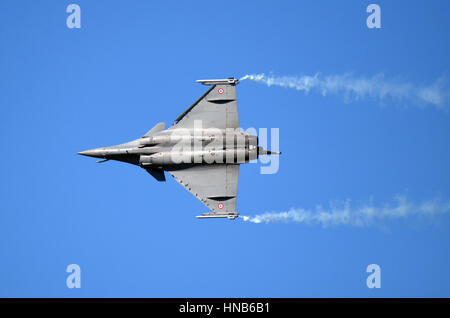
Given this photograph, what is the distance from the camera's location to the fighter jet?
5075 cm

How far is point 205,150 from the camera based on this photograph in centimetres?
5088

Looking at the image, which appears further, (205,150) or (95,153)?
(95,153)

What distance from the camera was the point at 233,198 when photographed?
5144 centimetres

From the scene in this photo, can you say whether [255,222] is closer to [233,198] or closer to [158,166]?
[233,198]

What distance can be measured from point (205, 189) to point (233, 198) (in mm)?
1681

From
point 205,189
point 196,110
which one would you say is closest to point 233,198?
point 205,189

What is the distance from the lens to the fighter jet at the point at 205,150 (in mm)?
50750

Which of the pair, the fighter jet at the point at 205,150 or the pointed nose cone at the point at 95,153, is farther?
the pointed nose cone at the point at 95,153

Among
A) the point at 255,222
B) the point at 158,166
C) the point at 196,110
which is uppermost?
the point at 196,110

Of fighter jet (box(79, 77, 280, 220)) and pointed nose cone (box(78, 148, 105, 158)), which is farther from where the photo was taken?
pointed nose cone (box(78, 148, 105, 158))

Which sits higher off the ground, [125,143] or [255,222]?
[125,143]
